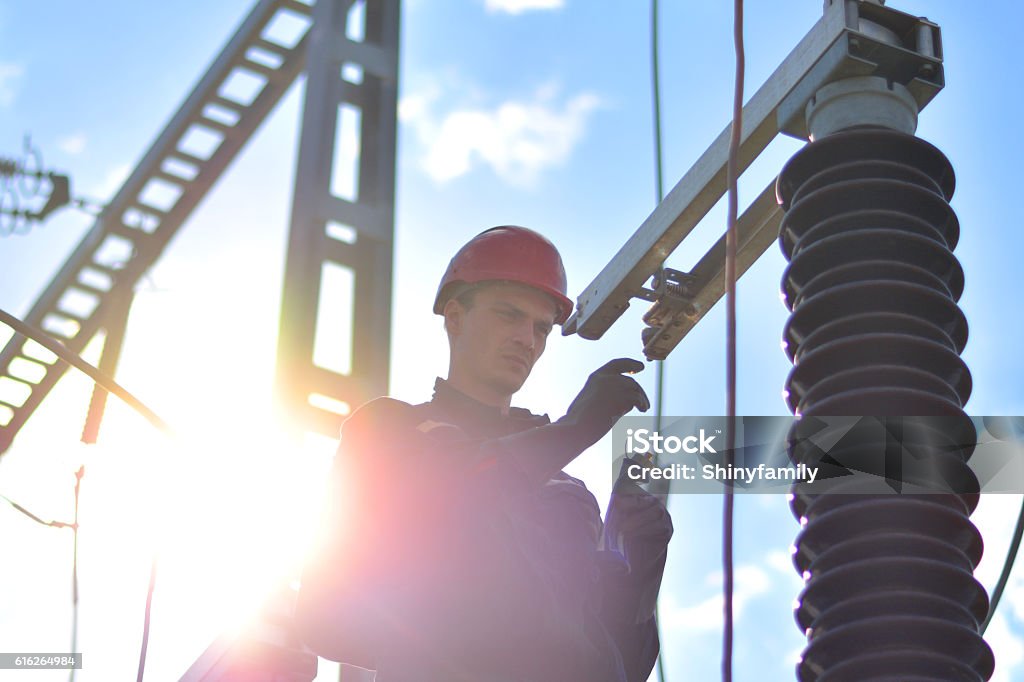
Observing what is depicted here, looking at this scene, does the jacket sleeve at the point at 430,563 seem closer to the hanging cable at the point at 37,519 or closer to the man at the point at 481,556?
the man at the point at 481,556

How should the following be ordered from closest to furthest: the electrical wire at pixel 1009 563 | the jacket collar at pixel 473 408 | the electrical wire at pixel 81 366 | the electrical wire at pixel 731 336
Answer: the electrical wire at pixel 731 336 < the electrical wire at pixel 1009 563 < the jacket collar at pixel 473 408 < the electrical wire at pixel 81 366

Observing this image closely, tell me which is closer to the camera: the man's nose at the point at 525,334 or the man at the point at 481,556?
the man at the point at 481,556

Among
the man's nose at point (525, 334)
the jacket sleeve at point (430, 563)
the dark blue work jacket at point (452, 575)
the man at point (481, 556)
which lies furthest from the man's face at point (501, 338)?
the jacket sleeve at point (430, 563)

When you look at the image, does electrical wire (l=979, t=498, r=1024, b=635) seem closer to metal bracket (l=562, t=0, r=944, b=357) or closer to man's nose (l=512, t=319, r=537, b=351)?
metal bracket (l=562, t=0, r=944, b=357)

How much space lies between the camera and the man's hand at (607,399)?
3.05m

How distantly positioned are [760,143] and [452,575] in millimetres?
1219

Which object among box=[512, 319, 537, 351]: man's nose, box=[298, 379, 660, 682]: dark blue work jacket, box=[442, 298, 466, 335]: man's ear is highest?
box=[442, 298, 466, 335]: man's ear

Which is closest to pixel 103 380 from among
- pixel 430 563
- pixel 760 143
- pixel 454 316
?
pixel 454 316

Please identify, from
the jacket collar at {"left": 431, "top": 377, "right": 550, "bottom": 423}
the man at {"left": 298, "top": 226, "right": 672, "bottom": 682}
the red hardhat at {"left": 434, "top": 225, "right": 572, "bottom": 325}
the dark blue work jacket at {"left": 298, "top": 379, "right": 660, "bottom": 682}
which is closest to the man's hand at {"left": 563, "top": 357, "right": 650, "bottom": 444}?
the man at {"left": 298, "top": 226, "right": 672, "bottom": 682}

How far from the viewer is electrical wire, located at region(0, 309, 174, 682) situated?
15.7 ft

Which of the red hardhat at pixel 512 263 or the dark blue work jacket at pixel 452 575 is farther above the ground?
the red hardhat at pixel 512 263

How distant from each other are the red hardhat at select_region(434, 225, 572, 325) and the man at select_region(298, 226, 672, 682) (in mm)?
402

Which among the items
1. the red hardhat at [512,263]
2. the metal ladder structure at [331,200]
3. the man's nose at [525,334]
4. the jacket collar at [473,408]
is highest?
the metal ladder structure at [331,200]

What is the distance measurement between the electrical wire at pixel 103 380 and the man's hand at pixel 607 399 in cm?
231
